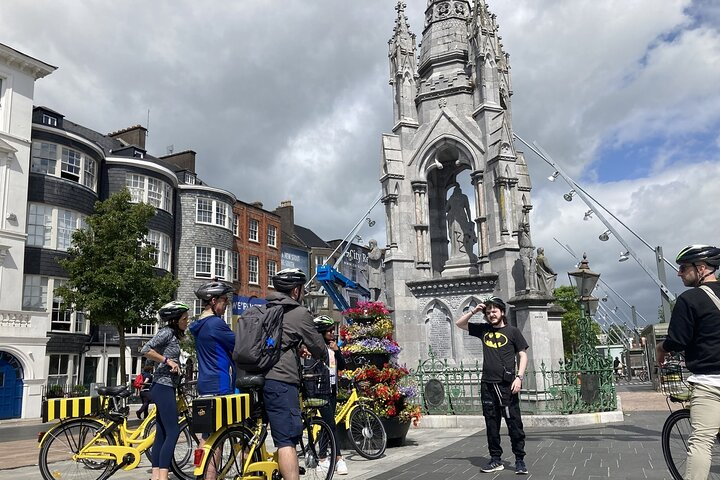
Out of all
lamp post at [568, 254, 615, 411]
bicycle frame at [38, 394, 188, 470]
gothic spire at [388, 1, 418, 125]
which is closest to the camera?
bicycle frame at [38, 394, 188, 470]

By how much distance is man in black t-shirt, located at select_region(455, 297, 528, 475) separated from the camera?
680 cm

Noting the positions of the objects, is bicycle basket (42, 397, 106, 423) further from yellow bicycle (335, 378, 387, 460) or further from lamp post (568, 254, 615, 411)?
lamp post (568, 254, 615, 411)

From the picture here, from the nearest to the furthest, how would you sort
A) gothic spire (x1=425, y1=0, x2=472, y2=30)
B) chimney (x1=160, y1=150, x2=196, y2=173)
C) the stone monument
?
the stone monument, gothic spire (x1=425, y1=0, x2=472, y2=30), chimney (x1=160, y1=150, x2=196, y2=173)

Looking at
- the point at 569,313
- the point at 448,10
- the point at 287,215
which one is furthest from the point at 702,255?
the point at 569,313

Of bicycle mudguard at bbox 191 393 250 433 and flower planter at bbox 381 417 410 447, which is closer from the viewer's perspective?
bicycle mudguard at bbox 191 393 250 433

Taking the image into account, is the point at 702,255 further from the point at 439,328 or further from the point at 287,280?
the point at 439,328

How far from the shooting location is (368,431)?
8.27 meters

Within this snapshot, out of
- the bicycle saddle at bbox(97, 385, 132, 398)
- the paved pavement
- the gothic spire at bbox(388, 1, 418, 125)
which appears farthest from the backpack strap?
the gothic spire at bbox(388, 1, 418, 125)

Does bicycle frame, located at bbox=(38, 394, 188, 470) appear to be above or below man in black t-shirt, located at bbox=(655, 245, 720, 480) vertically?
below

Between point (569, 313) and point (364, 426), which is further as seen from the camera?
point (569, 313)

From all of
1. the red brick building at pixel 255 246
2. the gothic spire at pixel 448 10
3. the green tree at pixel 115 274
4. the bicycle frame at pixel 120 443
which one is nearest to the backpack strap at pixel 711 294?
the bicycle frame at pixel 120 443

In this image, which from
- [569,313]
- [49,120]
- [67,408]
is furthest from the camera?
[569,313]

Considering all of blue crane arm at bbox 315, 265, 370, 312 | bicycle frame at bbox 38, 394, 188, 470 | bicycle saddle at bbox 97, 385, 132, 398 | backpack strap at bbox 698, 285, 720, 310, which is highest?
blue crane arm at bbox 315, 265, 370, 312

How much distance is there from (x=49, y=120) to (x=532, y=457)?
3020 cm
